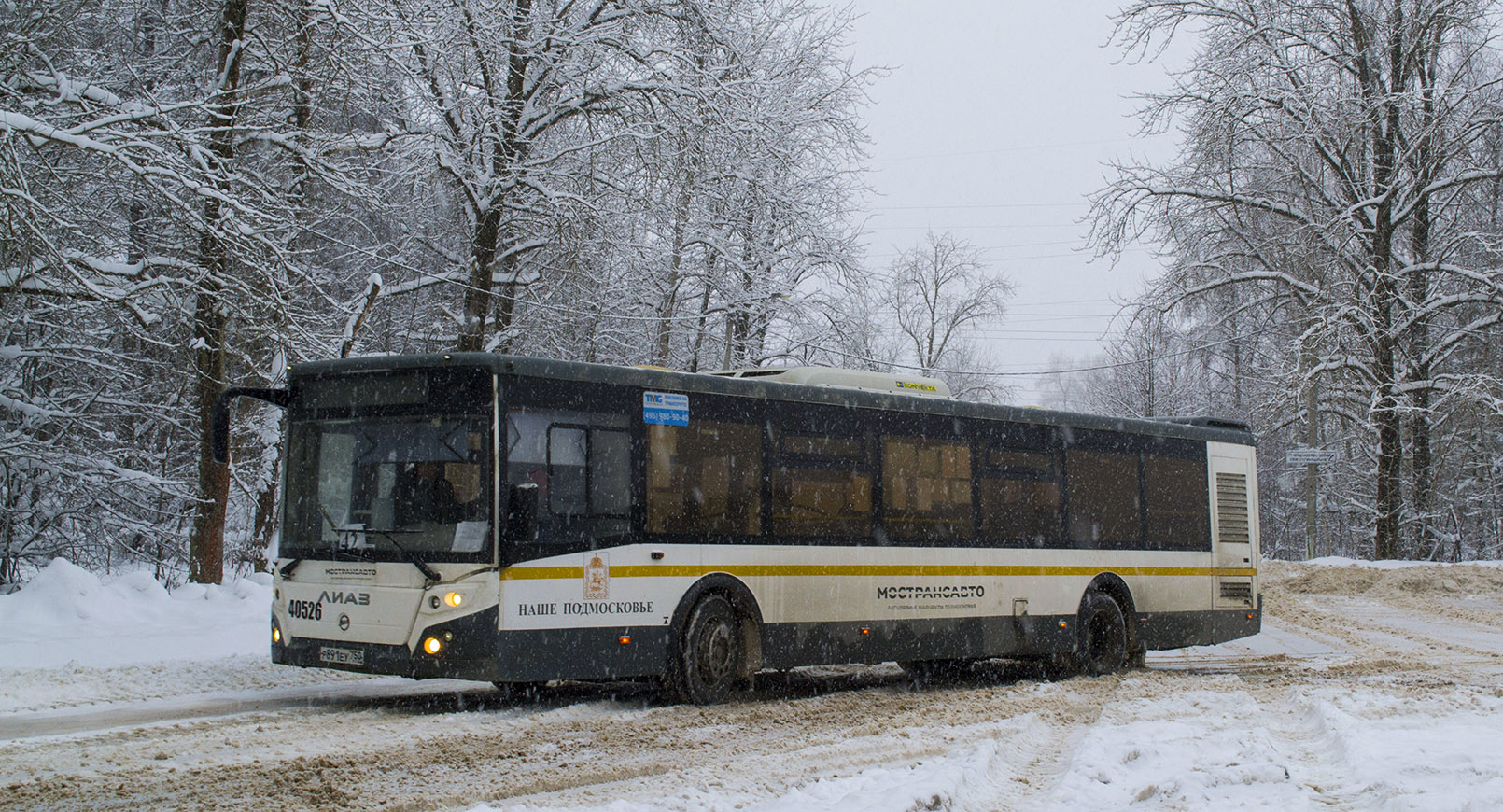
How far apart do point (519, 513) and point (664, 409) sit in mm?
1789

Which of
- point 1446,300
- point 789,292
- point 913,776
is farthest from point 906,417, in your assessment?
point 1446,300

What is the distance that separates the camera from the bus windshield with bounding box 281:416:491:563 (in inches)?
A: 382

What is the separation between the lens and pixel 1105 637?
49.3 ft

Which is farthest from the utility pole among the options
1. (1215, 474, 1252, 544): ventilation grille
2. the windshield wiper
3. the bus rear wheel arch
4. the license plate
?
the license plate

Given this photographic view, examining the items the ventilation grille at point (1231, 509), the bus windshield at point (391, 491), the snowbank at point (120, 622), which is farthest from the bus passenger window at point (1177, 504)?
the snowbank at point (120, 622)

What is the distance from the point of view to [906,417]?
12984 mm

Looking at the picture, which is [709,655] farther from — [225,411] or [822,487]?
[225,411]

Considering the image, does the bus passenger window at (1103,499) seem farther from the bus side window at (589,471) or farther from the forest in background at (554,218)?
the forest in background at (554,218)

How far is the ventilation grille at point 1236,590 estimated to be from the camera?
53.6 ft

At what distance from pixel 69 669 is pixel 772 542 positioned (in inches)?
235

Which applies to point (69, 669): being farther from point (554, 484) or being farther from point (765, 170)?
point (765, 170)

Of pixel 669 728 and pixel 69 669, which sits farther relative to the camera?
pixel 69 669

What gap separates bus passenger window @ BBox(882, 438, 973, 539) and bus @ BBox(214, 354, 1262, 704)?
0.02 metres

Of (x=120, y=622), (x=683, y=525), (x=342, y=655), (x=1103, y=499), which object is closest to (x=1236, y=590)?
(x=1103, y=499)
